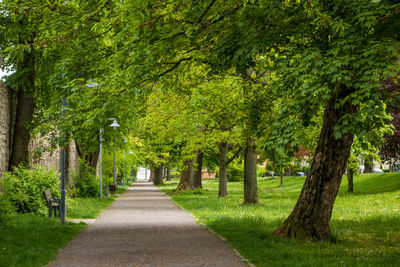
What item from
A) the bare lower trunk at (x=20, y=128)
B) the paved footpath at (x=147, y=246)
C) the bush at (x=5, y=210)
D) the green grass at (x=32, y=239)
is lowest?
the paved footpath at (x=147, y=246)

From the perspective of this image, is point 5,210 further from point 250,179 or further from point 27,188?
point 250,179

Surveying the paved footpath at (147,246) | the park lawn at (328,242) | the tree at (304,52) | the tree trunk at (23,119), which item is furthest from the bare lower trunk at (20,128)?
the park lawn at (328,242)

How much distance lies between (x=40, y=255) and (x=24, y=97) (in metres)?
9.11

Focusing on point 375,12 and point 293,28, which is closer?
point 375,12

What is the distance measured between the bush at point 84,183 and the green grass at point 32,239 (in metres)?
12.4

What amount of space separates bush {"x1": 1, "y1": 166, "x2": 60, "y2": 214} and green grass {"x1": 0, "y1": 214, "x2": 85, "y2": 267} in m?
0.76

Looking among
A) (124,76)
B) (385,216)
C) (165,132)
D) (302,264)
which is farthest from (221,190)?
(302,264)

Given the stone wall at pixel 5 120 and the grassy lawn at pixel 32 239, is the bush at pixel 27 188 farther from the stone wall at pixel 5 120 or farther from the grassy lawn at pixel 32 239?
the grassy lawn at pixel 32 239

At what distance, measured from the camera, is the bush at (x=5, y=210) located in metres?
13.0

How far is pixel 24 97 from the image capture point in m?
16.9

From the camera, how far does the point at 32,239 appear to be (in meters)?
A: 10.9

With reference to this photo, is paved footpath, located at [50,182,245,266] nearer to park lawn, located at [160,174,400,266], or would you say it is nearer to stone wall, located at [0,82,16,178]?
park lawn, located at [160,174,400,266]

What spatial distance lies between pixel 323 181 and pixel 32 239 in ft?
21.1

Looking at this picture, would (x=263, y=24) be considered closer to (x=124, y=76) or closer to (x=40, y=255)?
(x=124, y=76)
